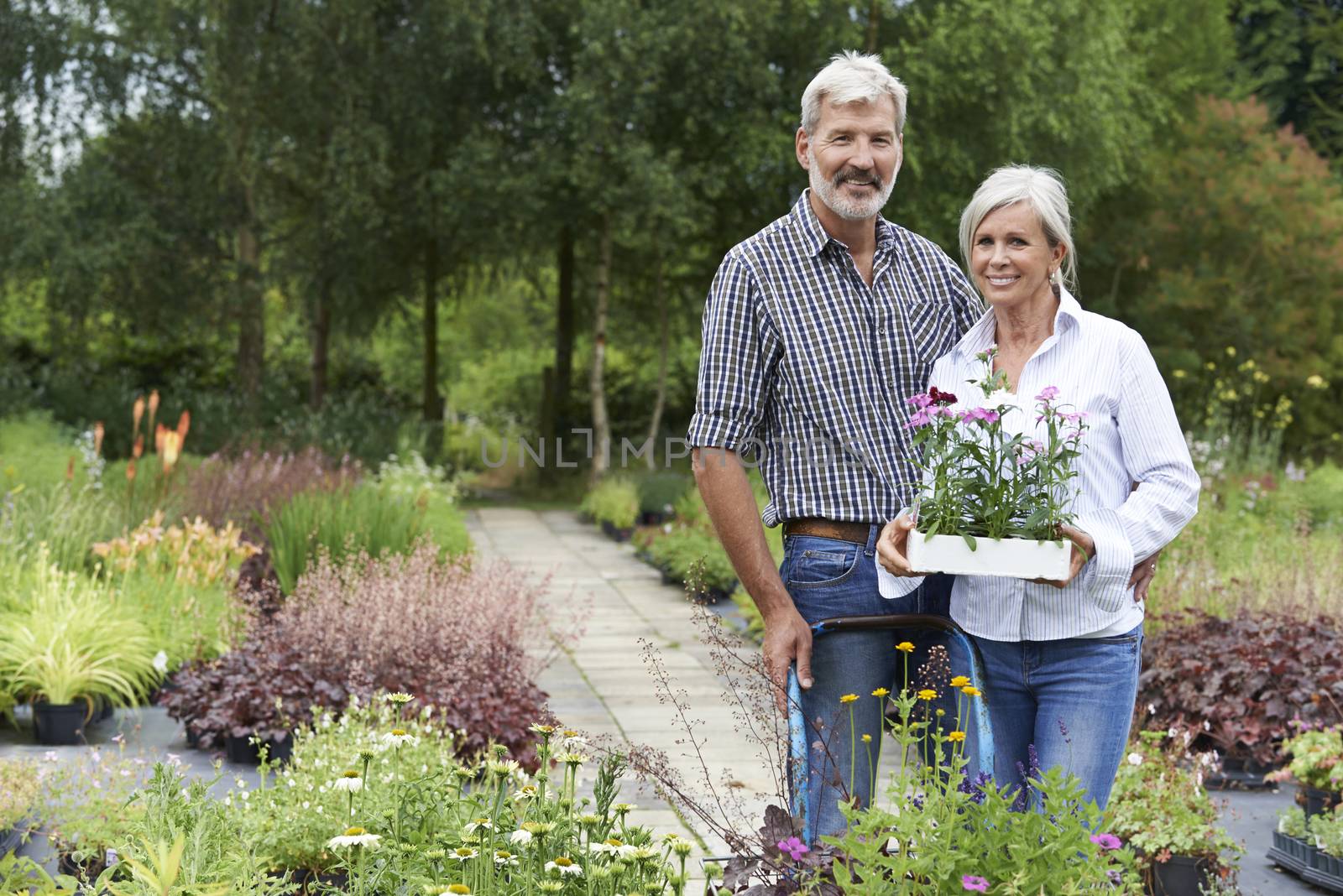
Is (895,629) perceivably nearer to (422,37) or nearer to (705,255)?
(422,37)

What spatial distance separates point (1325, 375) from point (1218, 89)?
565cm

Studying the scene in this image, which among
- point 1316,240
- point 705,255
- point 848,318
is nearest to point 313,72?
point 705,255

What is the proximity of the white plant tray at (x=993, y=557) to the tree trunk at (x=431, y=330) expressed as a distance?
16.1 metres

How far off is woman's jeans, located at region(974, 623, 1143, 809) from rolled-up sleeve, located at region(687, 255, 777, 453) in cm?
55

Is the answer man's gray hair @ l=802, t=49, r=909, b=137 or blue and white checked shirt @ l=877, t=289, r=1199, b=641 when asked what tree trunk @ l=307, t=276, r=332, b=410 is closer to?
man's gray hair @ l=802, t=49, r=909, b=137

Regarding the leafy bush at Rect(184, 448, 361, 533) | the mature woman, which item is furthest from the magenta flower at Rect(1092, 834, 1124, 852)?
the leafy bush at Rect(184, 448, 361, 533)

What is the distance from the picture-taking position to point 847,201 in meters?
2.34

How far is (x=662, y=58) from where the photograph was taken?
14.9m

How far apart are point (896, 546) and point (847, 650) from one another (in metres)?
0.24

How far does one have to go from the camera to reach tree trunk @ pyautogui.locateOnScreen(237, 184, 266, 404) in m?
14.7

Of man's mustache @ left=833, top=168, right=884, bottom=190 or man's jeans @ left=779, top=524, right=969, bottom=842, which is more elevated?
man's mustache @ left=833, top=168, right=884, bottom=190

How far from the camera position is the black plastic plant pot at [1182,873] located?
3410 mm

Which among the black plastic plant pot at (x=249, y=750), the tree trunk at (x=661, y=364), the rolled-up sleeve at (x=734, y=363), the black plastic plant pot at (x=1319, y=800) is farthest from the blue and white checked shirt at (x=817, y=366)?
the tree trunk at (x=661, y=364)

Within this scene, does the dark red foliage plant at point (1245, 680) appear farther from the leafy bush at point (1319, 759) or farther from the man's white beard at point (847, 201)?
the man's white beard at point (847, 201)
